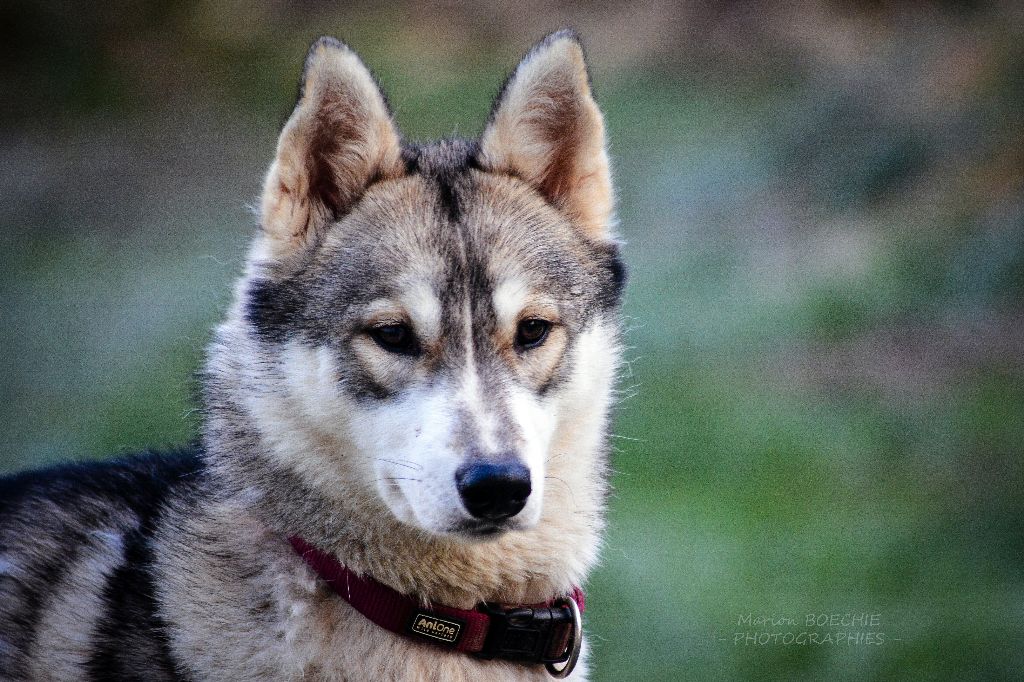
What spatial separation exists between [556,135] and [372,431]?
911 millimetres

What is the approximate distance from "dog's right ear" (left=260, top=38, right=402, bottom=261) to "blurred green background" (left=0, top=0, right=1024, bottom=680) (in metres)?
1.99

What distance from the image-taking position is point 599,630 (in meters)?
4.29

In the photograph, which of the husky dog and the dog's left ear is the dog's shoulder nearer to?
the husky dog

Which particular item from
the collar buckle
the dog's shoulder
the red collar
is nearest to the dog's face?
the red collar

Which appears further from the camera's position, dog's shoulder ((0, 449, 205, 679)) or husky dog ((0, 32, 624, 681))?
dog's shoulder ((0, 449, 205, 679))

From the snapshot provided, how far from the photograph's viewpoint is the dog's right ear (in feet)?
7.41

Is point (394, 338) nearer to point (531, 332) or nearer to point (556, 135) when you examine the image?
point (531, 332)

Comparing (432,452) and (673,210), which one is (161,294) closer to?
(673,210)

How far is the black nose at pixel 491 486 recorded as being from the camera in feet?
6.51

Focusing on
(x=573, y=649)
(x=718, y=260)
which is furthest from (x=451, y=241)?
(x=718, y=260)

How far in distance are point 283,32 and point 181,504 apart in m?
3.02

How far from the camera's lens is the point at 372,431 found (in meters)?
2.18

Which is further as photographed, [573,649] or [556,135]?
[556,135]

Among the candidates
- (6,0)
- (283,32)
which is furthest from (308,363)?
(6,0)
